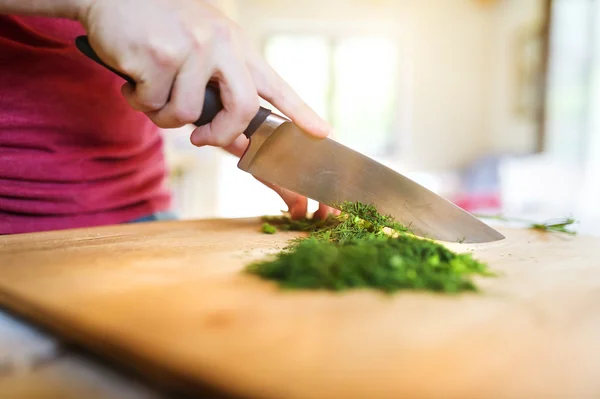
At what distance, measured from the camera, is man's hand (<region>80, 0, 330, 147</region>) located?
0.71m

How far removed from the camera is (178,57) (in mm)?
724

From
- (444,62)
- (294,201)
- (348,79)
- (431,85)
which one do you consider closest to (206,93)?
(294,201)

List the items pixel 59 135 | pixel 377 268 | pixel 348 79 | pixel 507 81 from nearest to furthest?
pixel 377 268 < pixel 59 135 < pixel 348 79 < pixel 507 81

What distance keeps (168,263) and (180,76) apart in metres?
0.26

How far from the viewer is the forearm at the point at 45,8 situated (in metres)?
0.73

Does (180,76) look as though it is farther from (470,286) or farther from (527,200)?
(527,200)

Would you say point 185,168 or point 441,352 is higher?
point 185,168

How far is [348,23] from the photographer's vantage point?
18.2ft

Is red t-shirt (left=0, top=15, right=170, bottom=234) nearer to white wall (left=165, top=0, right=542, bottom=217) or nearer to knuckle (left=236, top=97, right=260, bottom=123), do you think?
knuckle (left=236, top=97, right=260, bottom=123)

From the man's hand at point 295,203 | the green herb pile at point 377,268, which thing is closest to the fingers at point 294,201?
the man's hand at point 295,203

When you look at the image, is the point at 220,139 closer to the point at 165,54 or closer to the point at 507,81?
the point at 165,54

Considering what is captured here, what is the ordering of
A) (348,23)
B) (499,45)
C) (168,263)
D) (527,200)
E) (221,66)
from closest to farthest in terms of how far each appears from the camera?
(168,263) < (221,66) < (527,200) < (348,23) < (499,45)

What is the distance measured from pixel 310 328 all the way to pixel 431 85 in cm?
588

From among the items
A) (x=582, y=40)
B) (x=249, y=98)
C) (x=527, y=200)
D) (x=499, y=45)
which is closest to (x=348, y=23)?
(x=499, y=45)
